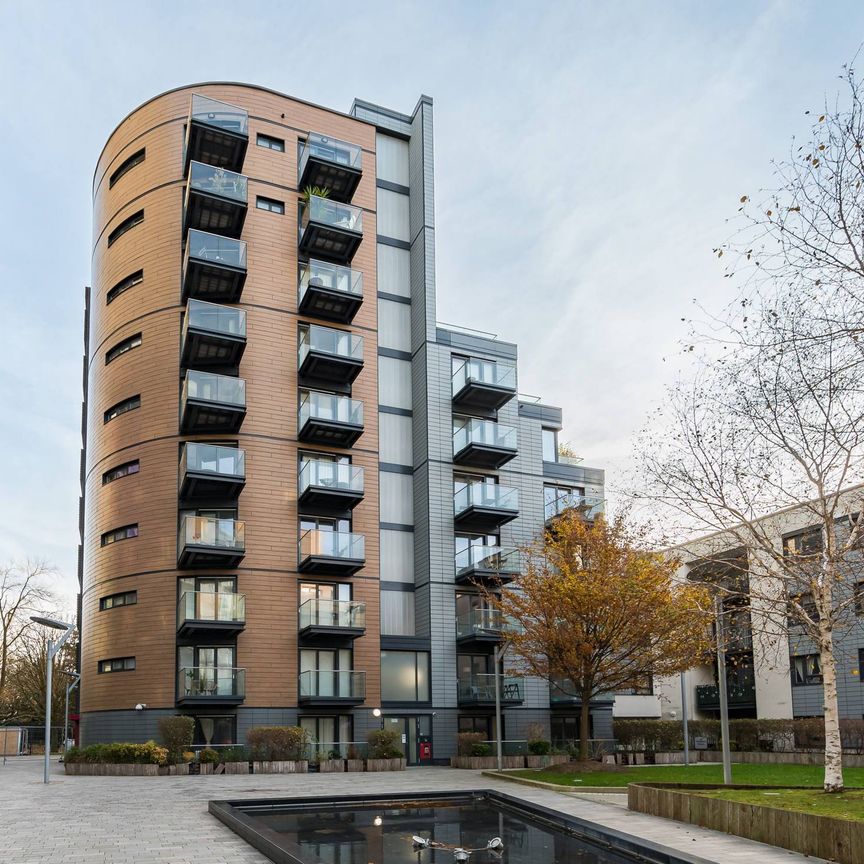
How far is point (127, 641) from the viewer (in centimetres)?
3378

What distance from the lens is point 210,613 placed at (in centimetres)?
3234

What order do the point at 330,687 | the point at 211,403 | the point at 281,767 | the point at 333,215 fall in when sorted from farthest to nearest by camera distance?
the point at 333,215 → the point at 330,687 → the point at 211,403 → the point at 281,767

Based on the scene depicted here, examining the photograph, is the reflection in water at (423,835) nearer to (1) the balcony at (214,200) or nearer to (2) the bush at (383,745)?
(2) the bush at (383,745)

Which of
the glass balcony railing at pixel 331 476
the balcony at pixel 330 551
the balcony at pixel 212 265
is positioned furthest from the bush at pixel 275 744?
the balcony at pixel 212 265

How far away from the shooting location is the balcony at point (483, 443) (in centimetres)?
3800

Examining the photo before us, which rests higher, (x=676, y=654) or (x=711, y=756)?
(x=676, y=654)

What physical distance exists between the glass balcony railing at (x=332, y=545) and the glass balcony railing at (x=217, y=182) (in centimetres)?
1301

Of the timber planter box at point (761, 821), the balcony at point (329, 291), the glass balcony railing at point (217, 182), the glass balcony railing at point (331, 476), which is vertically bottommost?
the timber planter box at point (761, 821)

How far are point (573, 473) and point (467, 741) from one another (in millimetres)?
14048

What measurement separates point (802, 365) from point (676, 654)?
585 inches

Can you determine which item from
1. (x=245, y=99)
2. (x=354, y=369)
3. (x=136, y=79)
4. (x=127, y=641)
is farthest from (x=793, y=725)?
(x=136, y=79)

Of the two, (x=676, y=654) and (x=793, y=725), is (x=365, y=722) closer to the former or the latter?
(x=676, y=654)

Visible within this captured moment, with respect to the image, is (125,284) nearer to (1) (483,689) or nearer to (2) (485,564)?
A: (2) (485,564)

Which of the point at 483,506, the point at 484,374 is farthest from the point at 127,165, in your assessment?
the point at 483,506
